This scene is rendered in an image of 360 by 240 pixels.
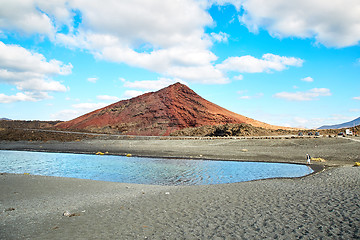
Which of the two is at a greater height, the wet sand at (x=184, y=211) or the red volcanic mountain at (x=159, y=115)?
the red volcanic mountain at (x=159, y=115)

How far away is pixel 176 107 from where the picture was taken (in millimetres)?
73250

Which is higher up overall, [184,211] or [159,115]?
[159,115]

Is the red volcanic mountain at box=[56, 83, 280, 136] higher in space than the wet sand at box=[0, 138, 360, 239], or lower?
higher

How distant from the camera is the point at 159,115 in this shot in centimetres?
7169

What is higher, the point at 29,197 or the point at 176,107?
the point at 176,107

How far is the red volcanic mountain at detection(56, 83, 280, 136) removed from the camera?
69.0 metres

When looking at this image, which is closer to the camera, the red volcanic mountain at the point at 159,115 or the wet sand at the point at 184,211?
the wet sand at the point at 184,211

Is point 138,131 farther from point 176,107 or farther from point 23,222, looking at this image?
point 23,222

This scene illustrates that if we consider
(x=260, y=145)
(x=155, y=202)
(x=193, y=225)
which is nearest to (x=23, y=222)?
(x=155, y=202)

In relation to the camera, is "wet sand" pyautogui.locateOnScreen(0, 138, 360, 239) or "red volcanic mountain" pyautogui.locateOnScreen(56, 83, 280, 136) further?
"red volcanic mountain" pyautogui.locateOnScreen(56, 83, 280, 136)

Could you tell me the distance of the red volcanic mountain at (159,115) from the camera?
69.0 m

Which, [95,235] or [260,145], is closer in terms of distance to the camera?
[95,235]

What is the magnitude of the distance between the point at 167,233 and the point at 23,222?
156 inches

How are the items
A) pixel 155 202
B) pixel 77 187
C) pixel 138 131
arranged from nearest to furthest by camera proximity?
pixel 155 202
pixel 77 187
pixel 138 131
